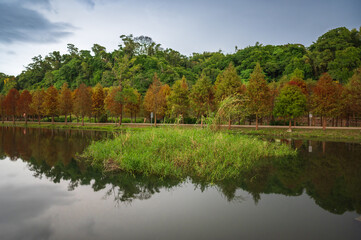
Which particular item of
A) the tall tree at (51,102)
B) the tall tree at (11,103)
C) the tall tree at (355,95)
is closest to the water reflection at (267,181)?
the tall tree at (355,95)

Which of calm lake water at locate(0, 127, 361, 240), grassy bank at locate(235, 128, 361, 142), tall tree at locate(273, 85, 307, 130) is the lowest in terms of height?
calm lake water at locate(0, 127, 361, 240)

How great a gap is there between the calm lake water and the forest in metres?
7.18

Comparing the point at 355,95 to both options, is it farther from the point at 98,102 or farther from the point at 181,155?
the point at 98,102

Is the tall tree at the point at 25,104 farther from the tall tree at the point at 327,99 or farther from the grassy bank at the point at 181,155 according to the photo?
the tall tree at the point at 327,99

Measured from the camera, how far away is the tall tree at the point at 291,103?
126 feet

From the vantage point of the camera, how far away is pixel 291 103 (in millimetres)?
39188

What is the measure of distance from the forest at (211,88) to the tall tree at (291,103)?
Answer: 0.15 m

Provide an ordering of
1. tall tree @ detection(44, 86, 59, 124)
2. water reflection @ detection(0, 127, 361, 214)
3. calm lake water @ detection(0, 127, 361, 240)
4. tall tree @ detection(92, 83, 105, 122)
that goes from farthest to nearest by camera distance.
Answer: tall tree @ detection(92, 83, 105, 122) → tall tree @ detection(44, 86, 59, 124) → water reflection @ detection(0, 127, 361, 214) → calm lake water @ detection(0, 127, 361, 240)

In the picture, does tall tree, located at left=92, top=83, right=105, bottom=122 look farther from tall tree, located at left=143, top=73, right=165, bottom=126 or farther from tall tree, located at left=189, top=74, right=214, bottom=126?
tall tree, located at left=189, top=74, right=214, bottom=126

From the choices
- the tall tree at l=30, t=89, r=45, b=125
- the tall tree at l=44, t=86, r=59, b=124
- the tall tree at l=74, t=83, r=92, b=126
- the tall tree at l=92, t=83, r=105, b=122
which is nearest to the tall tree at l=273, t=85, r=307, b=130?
the tall tree at l=74, t=83, r=92, b=126

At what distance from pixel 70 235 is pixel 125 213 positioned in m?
1.82

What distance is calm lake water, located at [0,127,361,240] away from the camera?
21.5 ft

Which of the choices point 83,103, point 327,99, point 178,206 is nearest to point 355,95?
point 327,99

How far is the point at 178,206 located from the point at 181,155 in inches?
188
